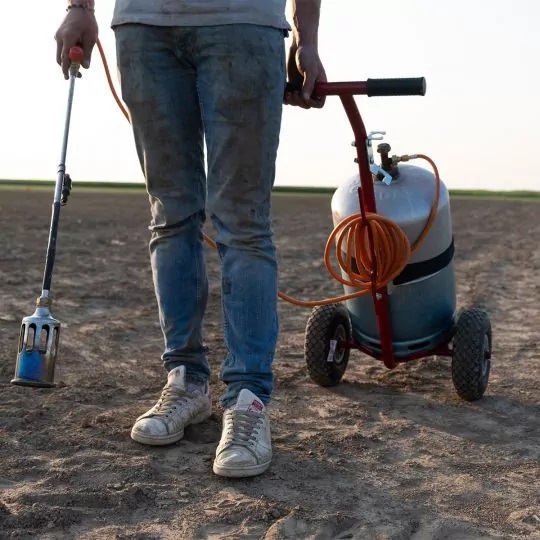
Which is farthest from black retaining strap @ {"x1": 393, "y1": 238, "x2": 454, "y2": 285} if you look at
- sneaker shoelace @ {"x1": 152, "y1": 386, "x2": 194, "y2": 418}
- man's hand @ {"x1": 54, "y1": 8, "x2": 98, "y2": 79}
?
man's hand @ {"x1": 54, "y1": 8, "x2": 98, "y2": 79}

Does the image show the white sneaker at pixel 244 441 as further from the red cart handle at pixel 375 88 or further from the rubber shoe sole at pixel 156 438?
the red cart handle at pixel 375 88

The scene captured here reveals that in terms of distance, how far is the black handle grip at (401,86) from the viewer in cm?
299

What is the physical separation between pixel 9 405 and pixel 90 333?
1.44 meters

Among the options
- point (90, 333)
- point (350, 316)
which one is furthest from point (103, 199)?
point (350, 316)

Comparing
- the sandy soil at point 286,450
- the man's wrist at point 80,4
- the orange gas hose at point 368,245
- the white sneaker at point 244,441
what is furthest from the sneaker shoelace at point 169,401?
the man's wrist at point 80,4

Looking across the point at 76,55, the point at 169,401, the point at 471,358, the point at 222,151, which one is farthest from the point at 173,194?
the point at 471,358

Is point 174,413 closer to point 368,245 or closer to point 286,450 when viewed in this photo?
point 286,450

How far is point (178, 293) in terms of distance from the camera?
3229 millimetres

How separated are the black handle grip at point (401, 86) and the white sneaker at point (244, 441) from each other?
3.53 ft

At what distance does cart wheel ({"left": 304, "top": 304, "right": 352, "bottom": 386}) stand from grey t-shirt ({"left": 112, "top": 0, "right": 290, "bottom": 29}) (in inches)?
53.0

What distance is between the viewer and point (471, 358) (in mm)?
3645

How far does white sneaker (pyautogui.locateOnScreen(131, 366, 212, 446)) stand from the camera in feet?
9.98

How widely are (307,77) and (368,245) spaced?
31.4 inches

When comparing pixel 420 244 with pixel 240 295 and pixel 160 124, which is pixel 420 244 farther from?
pixel 160 124
